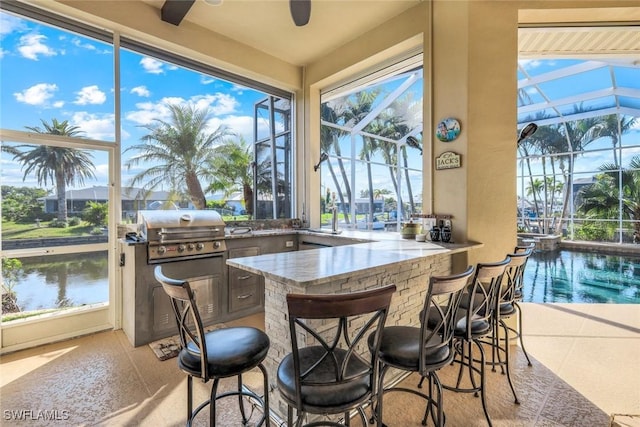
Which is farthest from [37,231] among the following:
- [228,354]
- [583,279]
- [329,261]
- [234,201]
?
[583,279]

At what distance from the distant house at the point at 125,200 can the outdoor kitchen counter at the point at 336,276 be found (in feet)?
7.05

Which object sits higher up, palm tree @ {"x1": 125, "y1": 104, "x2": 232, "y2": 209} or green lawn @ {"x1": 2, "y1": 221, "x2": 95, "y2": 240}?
palm tree @ {"x1": 125, "y1": 104, "x2": 232, "y2": 209}

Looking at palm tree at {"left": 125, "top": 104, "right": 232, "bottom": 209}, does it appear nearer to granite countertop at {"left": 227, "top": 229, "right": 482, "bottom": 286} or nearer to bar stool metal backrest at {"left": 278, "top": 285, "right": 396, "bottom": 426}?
granite countertop at {"left": 227, "top": 229, "right": 482, "bottom": 286}

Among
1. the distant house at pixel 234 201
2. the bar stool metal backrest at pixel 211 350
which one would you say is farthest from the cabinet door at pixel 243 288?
the bar stool metal backrest at pixel 211 350

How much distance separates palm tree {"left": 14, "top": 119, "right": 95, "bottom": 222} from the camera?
278 centimetres

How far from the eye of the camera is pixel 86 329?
3004 mm

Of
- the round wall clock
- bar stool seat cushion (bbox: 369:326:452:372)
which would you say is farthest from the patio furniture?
the round wall clock

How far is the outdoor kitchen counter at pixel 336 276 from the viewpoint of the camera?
1.61 metres

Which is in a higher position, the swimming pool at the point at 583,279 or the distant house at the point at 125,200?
the distant house at the point at 125,200

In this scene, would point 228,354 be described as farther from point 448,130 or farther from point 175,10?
point 175,10

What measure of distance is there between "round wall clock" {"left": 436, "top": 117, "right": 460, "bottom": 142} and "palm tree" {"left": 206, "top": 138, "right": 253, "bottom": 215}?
106 inches

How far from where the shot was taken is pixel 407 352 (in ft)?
4.73

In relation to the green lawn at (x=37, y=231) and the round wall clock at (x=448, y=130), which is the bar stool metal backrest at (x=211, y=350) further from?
the round wall clock at (x=448, y=130)

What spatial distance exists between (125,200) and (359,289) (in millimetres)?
2906
